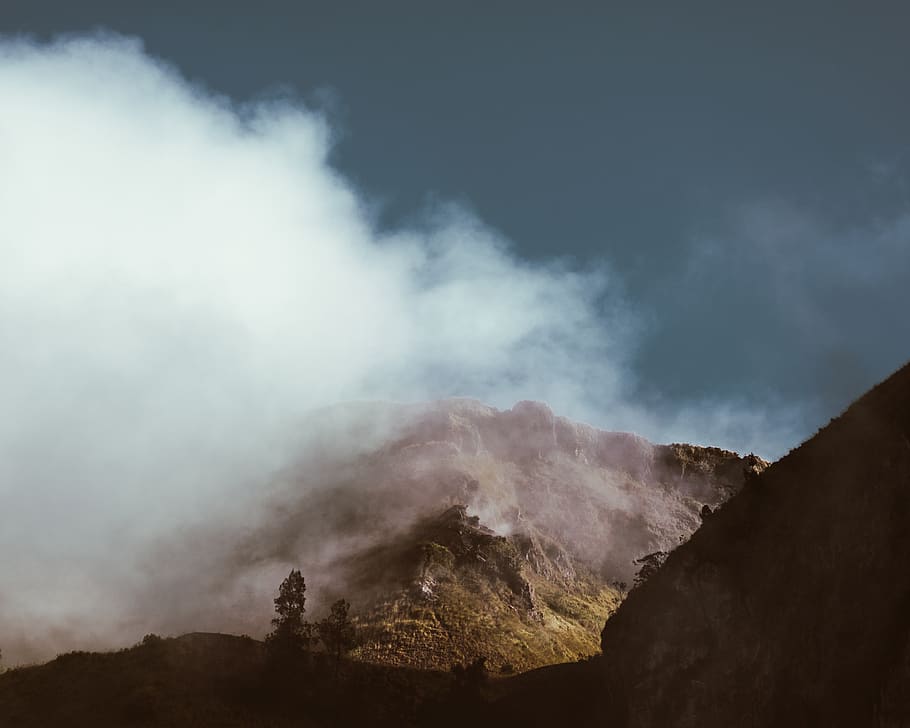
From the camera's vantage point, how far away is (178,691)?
8712 centimetres

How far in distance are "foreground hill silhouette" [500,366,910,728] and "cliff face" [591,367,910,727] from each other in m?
0.11

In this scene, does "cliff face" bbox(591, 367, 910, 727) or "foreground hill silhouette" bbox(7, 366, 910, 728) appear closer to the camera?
"cliff face" bbox(591, 367, 910, 727)

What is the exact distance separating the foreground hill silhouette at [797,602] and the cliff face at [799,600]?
0.37 ft

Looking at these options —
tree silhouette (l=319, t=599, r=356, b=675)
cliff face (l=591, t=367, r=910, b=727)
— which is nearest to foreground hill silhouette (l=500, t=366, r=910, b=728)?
cliff face (l=591, t=367, r=910, b=727)

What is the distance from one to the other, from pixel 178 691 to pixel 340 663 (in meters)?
30.2

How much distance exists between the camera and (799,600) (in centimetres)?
5091

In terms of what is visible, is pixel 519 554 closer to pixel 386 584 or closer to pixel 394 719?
pixel 386 584

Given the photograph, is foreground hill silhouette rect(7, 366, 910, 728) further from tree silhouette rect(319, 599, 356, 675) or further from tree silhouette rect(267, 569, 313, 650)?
tree silhouette rect(319, 599, 356, 675)

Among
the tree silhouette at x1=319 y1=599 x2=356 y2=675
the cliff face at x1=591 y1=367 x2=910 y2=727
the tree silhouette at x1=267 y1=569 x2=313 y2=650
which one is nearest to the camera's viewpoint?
the cliff face at x1=591 y1=367 x2=910 y2=727

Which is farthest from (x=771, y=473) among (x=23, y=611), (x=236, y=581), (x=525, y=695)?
(x=23, y=611)

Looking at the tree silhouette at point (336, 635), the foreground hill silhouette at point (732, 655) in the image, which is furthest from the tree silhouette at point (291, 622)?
the foreground hill silhouette at point (732, 655)

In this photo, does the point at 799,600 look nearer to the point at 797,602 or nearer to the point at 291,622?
the point at 797,602

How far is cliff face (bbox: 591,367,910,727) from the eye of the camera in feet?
140

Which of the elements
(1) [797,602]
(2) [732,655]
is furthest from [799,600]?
(2) [732,655]
